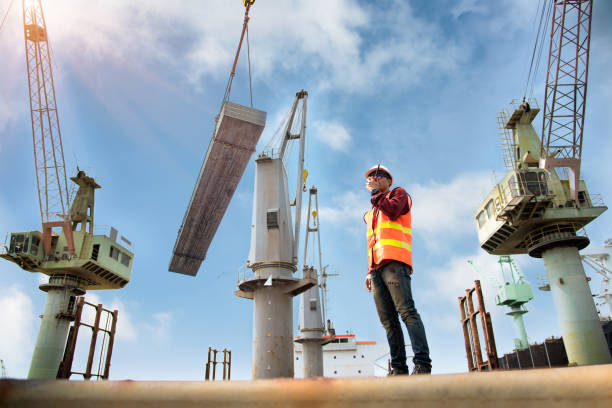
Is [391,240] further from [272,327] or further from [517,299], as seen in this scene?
[517,299]

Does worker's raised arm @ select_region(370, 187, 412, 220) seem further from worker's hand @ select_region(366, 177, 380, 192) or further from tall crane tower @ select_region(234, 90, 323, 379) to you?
tall crane tower @ select_region(234, 90, 323, 379)

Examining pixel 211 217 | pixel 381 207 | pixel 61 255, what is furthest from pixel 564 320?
pixel 61 255

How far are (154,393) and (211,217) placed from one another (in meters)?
Result: 32.8

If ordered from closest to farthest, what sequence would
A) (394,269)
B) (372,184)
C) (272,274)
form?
(394,269) → (372,184) → (272,274)

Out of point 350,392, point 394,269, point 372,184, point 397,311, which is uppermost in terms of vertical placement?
point 372,184

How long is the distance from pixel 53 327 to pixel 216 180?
14932 millimetres

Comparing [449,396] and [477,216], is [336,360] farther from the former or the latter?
[449,396]

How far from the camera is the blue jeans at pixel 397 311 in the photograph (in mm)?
4207

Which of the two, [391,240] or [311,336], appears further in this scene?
[311,336]

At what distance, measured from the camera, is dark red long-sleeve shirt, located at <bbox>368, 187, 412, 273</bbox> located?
4688 mm

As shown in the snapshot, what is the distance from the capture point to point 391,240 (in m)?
4.64

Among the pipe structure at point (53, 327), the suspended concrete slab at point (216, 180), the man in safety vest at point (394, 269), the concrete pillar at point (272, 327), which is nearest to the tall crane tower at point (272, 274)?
the concrete pillar at point (272, 327)

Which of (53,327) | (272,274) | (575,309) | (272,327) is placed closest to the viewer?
(272,327)

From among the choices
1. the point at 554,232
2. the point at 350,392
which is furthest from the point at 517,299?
the point at 350,392
